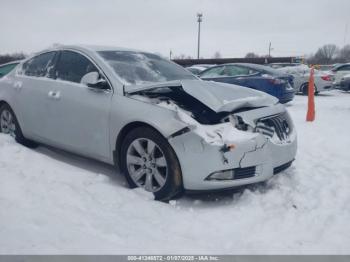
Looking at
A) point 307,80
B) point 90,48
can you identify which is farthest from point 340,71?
point 90,48

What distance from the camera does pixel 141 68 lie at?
14.3 ft

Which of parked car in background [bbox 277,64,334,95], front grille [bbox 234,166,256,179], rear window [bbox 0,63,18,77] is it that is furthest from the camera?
parked car in background [bbox 277,64,334,95]

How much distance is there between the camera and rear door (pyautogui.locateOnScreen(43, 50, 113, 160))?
3.87 meters

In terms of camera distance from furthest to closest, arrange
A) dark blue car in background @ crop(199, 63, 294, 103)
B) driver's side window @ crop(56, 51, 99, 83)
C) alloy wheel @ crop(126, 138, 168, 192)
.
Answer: dark blue car in background @ crop(199, 63, 294, 103) < driver's side window @ crop(56, 51, 99, 83) < alloy wheel @ crop(126, 138, 168, 192)

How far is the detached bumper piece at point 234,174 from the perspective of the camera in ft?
10.9

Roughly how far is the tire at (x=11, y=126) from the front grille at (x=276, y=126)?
3.28 meters

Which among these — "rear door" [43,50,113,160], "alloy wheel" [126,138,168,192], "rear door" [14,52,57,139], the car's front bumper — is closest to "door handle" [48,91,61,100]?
"rear door" [43,50,113,160]

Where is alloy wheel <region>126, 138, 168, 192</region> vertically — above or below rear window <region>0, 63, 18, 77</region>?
below

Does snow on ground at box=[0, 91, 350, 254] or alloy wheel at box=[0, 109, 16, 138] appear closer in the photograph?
snow on ground at box=[0, 91, 350, 254]

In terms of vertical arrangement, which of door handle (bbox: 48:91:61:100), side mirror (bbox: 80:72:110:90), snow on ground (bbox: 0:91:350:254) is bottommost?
snow on ground (bbox: 0:91:350:254)

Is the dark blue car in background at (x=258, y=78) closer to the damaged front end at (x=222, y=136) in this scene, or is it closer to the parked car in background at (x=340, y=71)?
the damaged front end at (x=222, y=136)

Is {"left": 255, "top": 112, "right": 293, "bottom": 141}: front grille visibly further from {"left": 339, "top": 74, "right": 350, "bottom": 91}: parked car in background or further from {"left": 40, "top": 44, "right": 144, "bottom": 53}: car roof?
{"left": 339, "top": 74, "right": 350, "bottom": 91}: parked car in background

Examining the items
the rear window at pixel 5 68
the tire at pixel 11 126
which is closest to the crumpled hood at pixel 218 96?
the tire at pixel 11 126

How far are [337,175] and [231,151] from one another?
1.70 m
